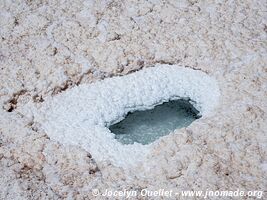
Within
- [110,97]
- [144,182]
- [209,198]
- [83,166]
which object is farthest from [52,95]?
[209,198]

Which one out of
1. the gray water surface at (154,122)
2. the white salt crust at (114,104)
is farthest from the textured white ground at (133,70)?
the gray water surface at (154,122)

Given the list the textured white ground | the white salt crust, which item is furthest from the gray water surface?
the textured white ground

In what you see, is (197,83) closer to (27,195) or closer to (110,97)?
(110,97)

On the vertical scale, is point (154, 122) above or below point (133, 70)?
below

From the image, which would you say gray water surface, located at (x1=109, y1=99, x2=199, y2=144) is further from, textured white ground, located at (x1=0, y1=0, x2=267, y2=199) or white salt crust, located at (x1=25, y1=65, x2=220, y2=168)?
textured white ground, located at (x1=0, y1=0, x2=267, y2=199)

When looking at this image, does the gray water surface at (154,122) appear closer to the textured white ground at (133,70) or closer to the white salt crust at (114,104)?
the white salt crust at (114,104)

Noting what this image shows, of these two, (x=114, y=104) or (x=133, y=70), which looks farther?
(x=133, y=70)
